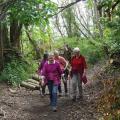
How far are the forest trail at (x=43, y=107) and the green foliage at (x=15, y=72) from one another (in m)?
1.91

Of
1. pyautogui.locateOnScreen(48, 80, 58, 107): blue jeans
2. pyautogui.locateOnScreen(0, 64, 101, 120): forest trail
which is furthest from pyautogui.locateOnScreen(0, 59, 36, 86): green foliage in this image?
pyautogui.locateOnScreen(48, 80, 58, 107): blue jeans

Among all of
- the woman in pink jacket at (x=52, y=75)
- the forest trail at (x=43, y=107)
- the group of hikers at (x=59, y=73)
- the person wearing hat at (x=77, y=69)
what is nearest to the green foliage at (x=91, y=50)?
the forest trail at (x=43, y=107)

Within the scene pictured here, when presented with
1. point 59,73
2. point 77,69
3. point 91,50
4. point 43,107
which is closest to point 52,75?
point 59,73

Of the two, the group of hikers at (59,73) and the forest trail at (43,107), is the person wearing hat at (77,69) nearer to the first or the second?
the group of hikers at (59,73)

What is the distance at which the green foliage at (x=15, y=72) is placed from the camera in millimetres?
18547

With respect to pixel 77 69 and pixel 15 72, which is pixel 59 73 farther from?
pixel 15 72

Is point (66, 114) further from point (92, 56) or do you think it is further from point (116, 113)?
point (92, 56)

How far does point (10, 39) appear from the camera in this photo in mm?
22516

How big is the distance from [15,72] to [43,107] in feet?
21.0

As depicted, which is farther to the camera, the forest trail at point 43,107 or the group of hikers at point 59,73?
the group of hikers at point 59,73

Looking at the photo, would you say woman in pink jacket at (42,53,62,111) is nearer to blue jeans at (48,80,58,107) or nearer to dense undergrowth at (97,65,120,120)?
blue jeans at (48,80,58,107)

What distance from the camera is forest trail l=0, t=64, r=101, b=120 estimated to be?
11812 mm

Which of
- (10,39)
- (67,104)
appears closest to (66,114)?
(67,104)

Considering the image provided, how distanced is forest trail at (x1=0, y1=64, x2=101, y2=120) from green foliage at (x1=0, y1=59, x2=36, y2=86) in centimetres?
191
